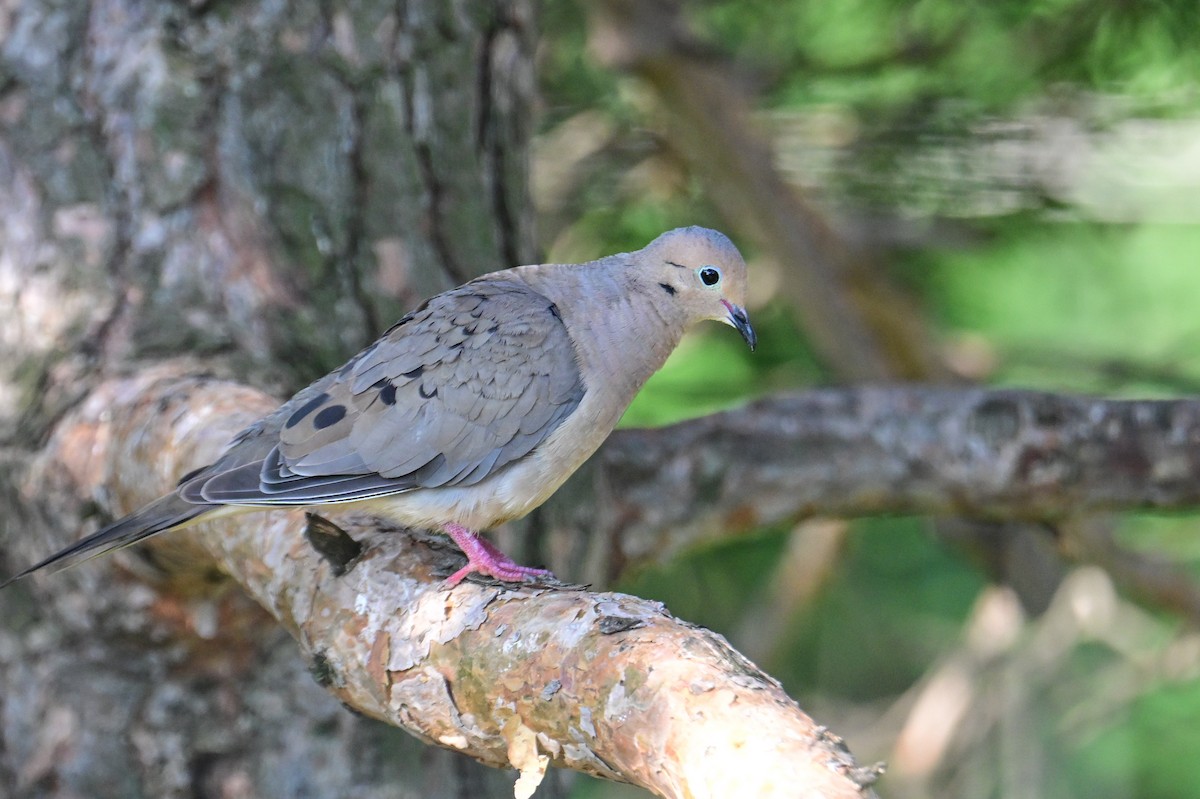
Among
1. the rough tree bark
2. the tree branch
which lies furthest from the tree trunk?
the tree branch

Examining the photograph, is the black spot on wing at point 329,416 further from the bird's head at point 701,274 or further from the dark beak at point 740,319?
the dark beak at point 740,319

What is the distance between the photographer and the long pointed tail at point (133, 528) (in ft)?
7.15

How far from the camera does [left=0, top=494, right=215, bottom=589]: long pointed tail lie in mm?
2180

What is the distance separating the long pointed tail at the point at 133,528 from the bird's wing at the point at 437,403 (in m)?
0.23

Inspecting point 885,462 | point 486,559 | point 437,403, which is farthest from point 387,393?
point 885,462

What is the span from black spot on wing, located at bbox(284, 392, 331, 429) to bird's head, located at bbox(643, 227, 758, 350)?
771 millimetres

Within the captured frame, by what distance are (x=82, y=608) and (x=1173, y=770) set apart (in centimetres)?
458

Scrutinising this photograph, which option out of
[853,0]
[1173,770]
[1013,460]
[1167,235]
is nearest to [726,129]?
[853,0]

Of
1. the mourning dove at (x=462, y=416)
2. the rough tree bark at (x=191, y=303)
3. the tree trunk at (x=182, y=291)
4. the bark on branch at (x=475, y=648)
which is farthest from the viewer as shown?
the tree trunk at (x=182, y=291)

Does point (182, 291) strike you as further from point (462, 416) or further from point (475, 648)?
point (475, 648)

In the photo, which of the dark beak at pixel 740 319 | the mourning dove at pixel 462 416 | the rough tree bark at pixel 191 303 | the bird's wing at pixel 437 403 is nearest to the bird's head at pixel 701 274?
the dark beak at pixel 740 319

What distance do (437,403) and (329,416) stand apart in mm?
213

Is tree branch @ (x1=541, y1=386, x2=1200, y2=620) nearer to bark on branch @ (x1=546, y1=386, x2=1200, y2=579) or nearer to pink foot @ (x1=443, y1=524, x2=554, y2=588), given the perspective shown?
bark on branch @ (x1=546, y1=386, x2=1200, y2=579)

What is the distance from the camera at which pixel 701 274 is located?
2.81 metres
